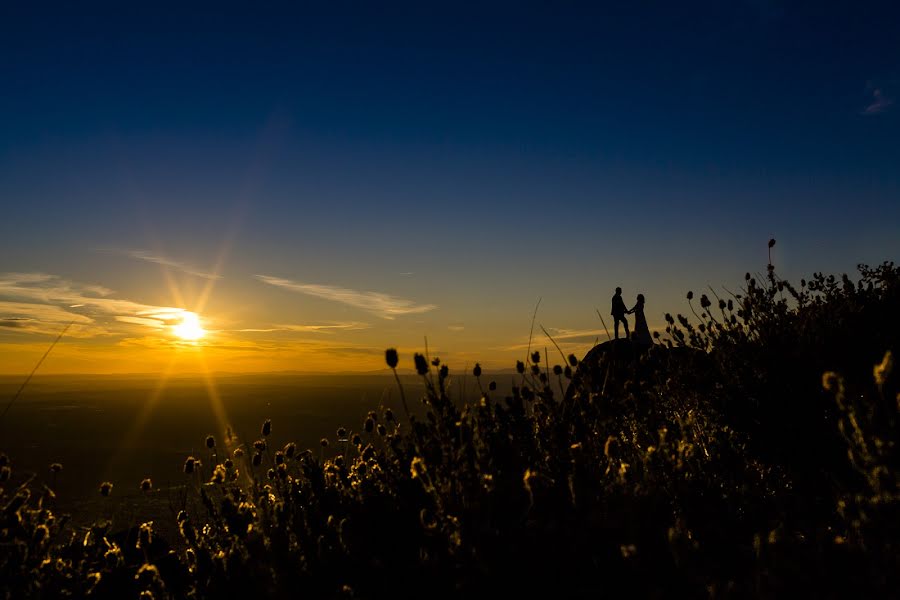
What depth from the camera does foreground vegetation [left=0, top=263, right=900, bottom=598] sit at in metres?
1.99

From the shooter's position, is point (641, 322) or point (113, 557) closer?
point (113, 557)

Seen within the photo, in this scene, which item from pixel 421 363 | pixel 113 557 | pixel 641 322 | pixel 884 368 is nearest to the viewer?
pixel 884 368

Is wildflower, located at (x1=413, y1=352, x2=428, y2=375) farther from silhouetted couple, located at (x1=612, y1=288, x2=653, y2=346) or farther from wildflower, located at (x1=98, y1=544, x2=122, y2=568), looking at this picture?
silhouetted couple, located at (x1=612, y1=288, x2=653, y2=346)

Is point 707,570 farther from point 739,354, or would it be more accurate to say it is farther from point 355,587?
point 739,354

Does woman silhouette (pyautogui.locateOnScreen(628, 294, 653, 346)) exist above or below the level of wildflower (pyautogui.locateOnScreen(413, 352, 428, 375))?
above

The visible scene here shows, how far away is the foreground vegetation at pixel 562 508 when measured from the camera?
1989 mm

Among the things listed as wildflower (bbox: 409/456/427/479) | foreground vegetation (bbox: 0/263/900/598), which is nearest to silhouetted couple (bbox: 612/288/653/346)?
foreground vegetation (bbox: 0/263/900/598)

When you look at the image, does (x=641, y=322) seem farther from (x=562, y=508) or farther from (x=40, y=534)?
(x=40, y=534)

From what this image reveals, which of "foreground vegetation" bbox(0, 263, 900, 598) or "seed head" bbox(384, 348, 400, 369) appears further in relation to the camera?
"seed head" bbox(384, 348, 400, 369)

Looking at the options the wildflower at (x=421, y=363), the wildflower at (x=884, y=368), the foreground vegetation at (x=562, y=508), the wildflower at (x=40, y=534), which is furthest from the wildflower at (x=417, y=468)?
the wildflower at (x=40, y=534)

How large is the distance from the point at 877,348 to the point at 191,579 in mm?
5860

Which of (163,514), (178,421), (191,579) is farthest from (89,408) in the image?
(191,579)

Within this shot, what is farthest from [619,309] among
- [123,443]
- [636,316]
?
[123,443]

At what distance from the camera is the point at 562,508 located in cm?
267
